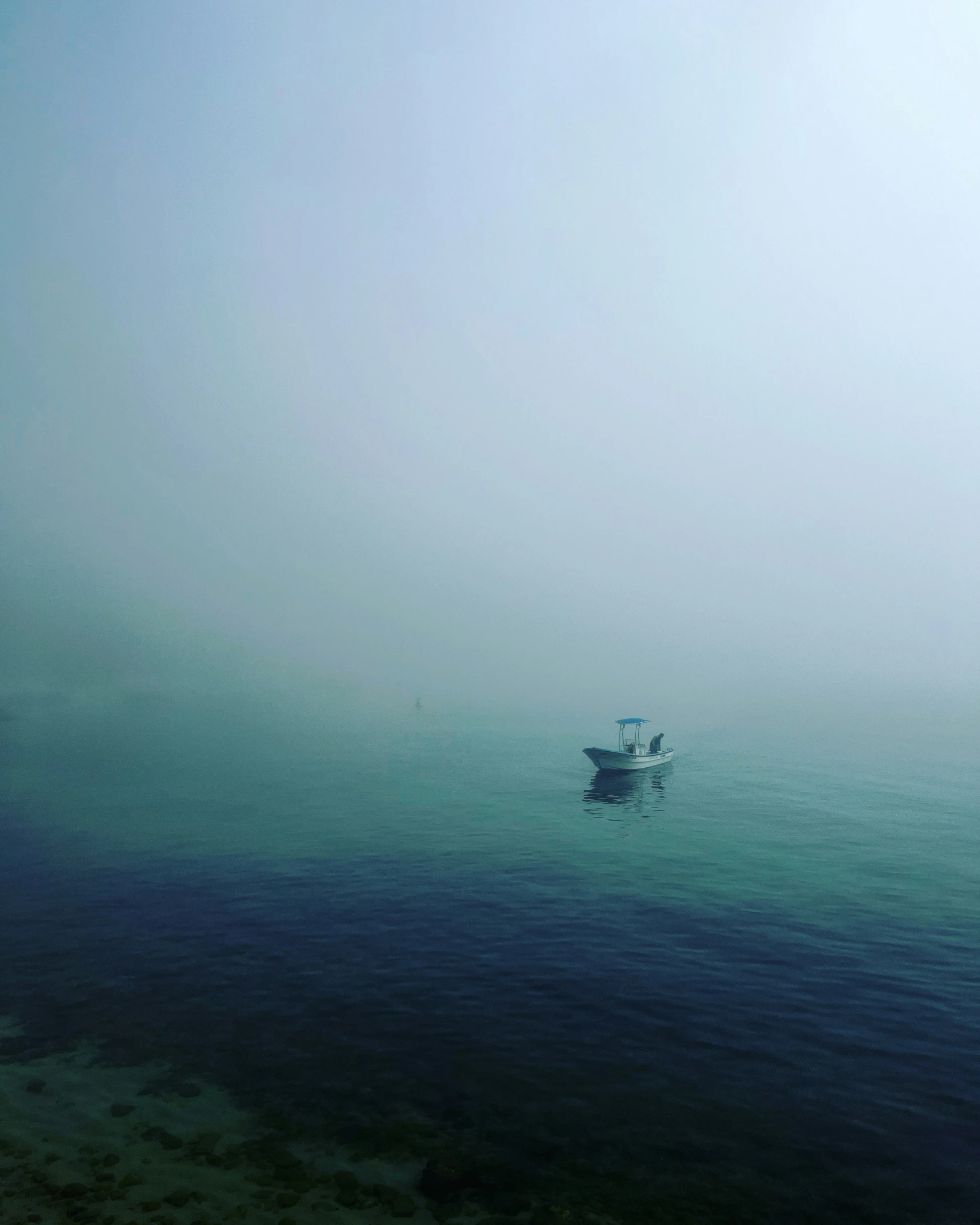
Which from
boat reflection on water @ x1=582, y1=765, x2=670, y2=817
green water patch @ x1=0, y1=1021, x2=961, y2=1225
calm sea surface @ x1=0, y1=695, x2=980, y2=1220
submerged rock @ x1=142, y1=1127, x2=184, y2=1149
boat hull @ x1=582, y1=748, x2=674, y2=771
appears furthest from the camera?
boat hull @ x1=582, y1=748, x2=674, y2=771

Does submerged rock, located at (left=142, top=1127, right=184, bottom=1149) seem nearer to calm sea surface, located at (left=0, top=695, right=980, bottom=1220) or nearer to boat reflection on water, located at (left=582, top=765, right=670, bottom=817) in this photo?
calm sea surface, located at (left=0, top=695, right=980, bottom=1220)

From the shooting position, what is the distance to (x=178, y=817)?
75.5 m

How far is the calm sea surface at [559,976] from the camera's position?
20688mm

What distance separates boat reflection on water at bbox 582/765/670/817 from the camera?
278ft

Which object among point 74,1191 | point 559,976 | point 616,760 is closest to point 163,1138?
point 74,1191

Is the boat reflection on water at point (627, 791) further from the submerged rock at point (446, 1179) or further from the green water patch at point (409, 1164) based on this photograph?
the submerged rock at point (446, 1179)

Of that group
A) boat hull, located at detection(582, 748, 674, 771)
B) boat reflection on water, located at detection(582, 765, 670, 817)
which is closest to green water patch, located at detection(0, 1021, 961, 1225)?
boat reflection on water, located at detection(582, 765, 670, 817)

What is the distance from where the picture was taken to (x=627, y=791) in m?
95.3

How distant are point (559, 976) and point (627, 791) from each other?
6546 centimetres

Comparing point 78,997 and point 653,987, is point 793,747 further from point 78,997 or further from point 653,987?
point 78,997

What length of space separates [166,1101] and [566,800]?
6871 cm

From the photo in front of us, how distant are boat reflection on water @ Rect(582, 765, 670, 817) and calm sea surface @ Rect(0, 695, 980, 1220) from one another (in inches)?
269

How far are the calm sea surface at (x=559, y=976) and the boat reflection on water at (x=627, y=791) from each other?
22.5 ft

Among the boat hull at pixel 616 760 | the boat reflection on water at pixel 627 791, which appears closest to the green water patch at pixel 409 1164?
the boat reflection on water at pixel 627 791
